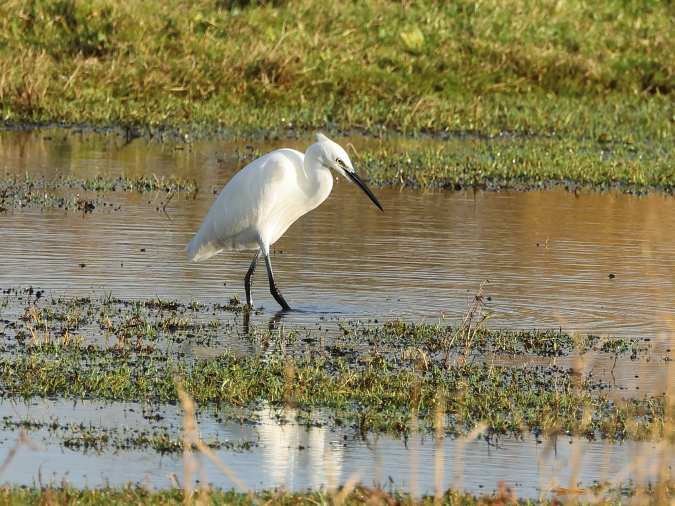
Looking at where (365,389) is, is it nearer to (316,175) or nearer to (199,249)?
(316,175)

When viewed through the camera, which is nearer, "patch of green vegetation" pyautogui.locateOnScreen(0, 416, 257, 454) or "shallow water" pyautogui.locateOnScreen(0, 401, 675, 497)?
"shallow water" pyautogui.locateOnScreen(0, 401, 675, 497)

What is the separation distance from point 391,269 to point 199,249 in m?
1.61

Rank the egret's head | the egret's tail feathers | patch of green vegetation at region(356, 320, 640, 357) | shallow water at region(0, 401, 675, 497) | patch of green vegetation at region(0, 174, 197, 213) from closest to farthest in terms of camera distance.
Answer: shallow water at region(0, 401, 675, 497)
patch of green vegetation at region(356, 320, 640, 357)
the egret's head
the egret's tail feathers
patch of green vegetation at region(0, 174, 197, 213)

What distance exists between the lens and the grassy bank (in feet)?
65.6

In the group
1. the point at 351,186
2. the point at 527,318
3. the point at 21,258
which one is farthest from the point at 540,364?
the point at 351,186

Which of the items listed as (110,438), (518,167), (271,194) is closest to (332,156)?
(271,194)

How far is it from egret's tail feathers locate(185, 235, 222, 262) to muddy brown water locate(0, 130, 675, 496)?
199 mm

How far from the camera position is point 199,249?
1088 centimetres

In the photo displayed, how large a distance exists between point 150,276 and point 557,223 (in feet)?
15.7

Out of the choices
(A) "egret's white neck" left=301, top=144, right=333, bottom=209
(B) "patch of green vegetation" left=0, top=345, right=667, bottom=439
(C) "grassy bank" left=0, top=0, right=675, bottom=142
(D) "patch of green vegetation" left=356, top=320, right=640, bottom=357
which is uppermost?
(C) "grassy bank" left=0, top=0, right=675, bottom=142

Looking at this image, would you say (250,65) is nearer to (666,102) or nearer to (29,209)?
(666,102)

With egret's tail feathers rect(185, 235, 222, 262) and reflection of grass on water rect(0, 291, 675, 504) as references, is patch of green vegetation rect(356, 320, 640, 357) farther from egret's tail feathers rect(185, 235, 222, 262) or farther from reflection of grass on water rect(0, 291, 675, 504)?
egret's tail feathers rect(185, 235, 222, 262)

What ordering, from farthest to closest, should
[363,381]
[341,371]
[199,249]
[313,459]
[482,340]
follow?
[199,249]
[482,340]
[341,371]
[363,381]
[313,459]

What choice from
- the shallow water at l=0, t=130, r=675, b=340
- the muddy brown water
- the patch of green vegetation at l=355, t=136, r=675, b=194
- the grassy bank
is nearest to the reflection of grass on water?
the muddy brown water
